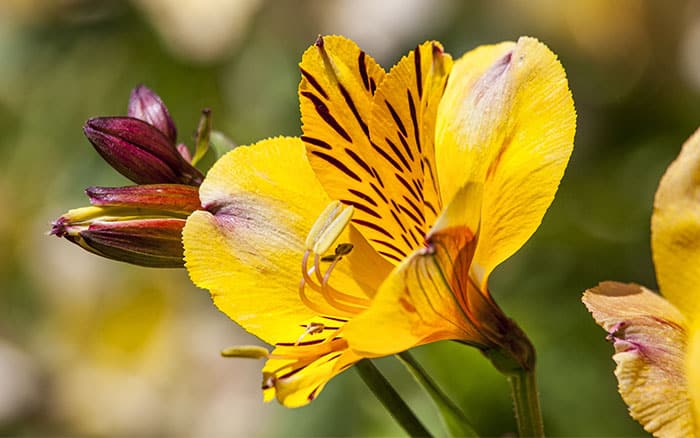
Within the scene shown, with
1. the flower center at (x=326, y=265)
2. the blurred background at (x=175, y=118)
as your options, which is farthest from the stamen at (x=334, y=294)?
the blurred background at (x=175, y=118)

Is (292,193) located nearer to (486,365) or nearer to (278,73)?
(486,365)

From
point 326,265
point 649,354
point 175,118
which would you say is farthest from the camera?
point 175,118

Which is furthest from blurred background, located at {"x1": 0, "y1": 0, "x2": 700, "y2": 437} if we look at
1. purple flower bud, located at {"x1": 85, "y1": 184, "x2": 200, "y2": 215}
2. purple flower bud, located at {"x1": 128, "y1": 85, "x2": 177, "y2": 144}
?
purple flower bud, located at {"x1": 85, "y1": 184, "x2": 200, "y2": 215}

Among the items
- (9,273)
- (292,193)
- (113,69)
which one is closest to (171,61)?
(113,69)

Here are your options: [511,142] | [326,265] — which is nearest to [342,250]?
[326,265]

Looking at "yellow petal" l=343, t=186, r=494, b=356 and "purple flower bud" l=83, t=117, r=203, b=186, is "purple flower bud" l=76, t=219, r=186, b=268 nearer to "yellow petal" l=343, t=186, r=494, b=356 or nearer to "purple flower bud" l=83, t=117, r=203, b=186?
"purple flower bud" l=83, t=117, r=203, b=186

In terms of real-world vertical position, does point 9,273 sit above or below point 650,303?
below

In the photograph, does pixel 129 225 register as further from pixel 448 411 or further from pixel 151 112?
pixel 448 411
